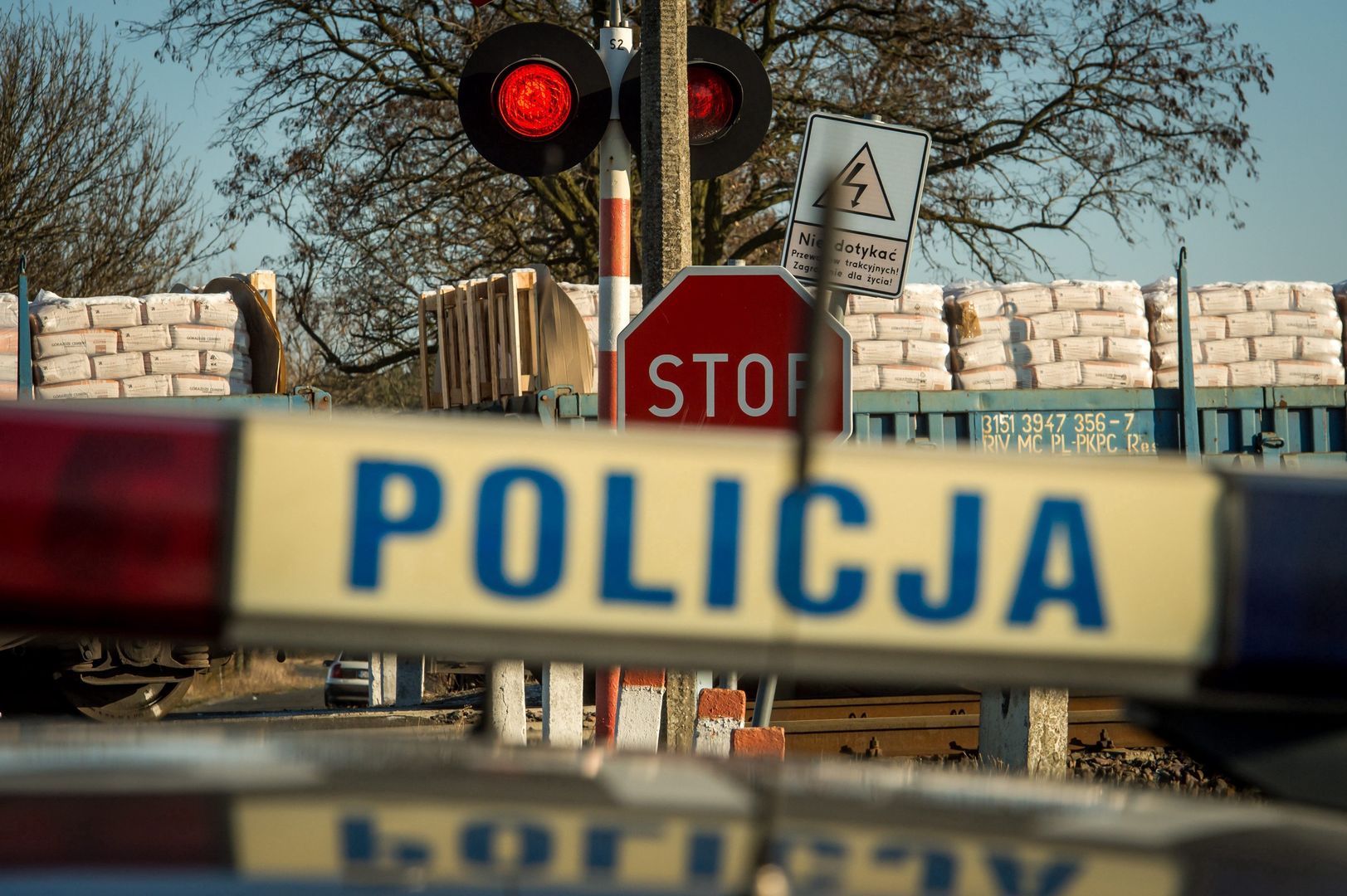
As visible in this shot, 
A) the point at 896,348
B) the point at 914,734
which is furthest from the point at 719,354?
the point at 896,348

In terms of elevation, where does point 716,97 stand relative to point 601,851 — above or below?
above

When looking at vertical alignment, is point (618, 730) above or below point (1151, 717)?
below

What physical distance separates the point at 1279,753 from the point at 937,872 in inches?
15.5

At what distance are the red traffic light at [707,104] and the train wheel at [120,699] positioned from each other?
274 inches

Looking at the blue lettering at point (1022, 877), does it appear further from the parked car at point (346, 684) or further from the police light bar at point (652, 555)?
the parked car at point (346, 684)

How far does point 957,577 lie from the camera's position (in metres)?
1.18

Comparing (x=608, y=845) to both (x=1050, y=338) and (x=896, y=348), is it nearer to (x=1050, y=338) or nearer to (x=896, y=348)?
(x=896, y=348)

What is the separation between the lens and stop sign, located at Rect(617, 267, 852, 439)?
525cm

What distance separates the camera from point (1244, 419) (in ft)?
31.4

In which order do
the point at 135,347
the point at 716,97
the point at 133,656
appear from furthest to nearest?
the point at 133,656, the point at 135,347, the point at 716,97

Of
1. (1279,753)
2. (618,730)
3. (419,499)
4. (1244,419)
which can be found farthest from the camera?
(1244,419)

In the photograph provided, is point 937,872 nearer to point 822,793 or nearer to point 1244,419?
point 822,793

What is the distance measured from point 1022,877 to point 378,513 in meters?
0.54

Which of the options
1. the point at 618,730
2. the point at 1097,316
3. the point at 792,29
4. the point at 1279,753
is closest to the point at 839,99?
the point at 792,29
